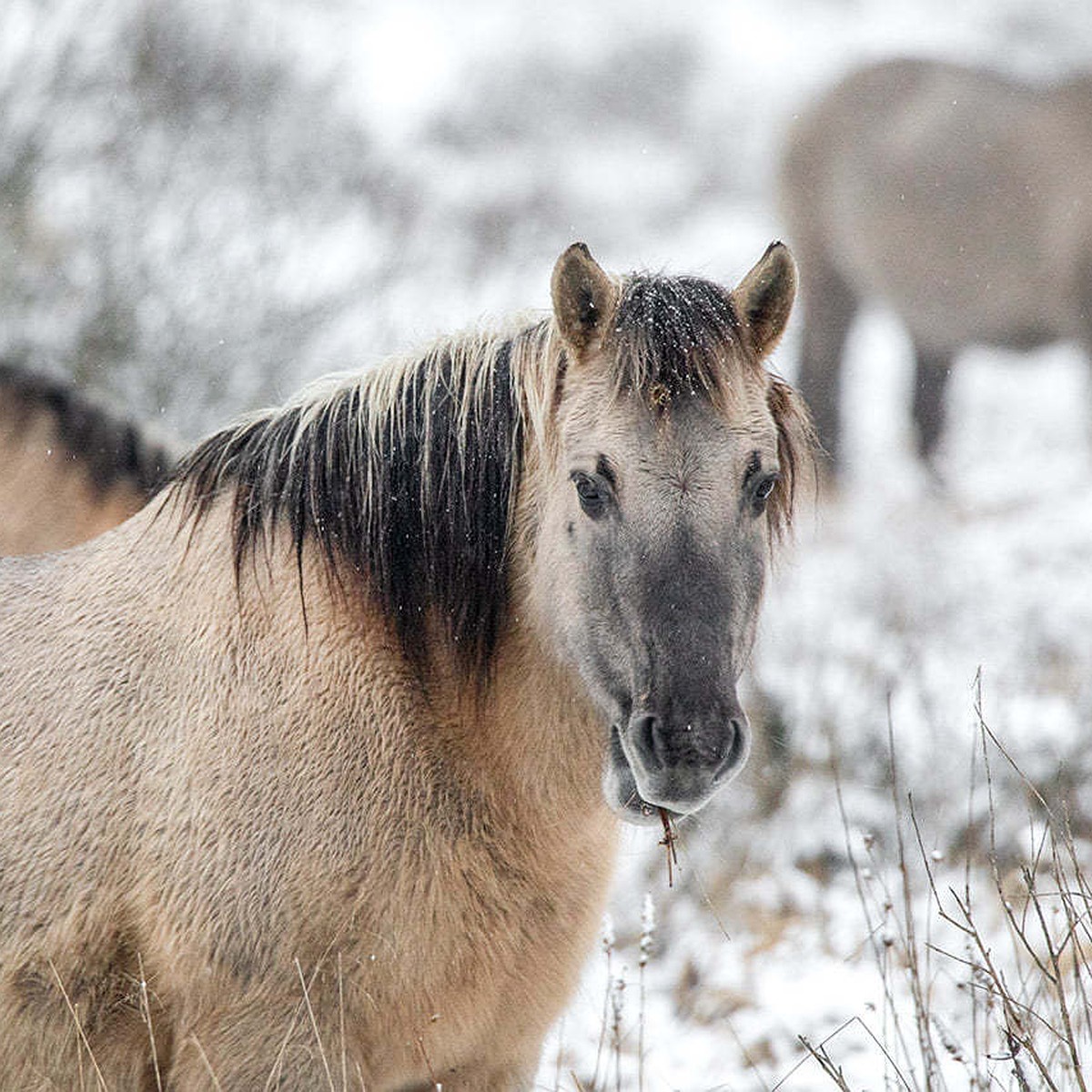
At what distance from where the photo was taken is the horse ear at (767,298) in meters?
2.95

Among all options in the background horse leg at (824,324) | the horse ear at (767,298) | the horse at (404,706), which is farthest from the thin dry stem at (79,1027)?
the background horse leg at (824,324)

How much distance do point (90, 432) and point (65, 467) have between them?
14 cm

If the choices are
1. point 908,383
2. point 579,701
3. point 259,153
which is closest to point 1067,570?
point 908,383

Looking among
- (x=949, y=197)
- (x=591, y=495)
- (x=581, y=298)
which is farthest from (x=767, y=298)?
(x=949, y=197)

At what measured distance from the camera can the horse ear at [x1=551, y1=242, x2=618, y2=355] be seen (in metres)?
2.81

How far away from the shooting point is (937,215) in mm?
11219

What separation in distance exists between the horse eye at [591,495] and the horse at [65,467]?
221cm

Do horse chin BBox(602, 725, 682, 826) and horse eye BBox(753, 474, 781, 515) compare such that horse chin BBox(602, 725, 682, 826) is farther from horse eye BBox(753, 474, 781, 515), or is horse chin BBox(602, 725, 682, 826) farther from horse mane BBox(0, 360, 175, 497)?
horse mane BBox(0, 360, 175, 497)

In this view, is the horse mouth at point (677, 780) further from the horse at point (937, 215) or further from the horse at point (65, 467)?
the horse at point (937, 215)

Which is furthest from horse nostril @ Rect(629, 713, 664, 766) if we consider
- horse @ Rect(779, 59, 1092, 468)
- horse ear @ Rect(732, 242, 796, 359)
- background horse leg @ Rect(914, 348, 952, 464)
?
background horse leg @ Rect(914, 348, 952, 464)

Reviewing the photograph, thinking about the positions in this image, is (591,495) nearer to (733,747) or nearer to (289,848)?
(733,747)

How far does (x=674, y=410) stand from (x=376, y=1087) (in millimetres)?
1446

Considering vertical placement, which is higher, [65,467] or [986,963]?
[65,467]

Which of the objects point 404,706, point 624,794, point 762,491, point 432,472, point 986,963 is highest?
point 432,472
